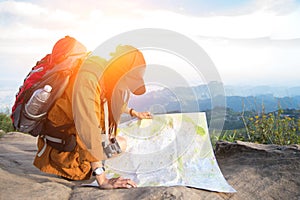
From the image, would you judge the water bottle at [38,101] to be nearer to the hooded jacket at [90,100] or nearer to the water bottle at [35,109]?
the water bottle at [35,109]

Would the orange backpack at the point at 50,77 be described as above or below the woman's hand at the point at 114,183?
above

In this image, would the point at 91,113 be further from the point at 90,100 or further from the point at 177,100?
the point at 177,100

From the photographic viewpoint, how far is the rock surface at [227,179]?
8.41 ft

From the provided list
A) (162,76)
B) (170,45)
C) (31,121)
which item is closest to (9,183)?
(31,121)

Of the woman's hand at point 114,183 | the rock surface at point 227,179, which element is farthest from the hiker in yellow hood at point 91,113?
the rock surface at point 227,179

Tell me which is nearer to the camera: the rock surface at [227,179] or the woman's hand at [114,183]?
the rock surface at [227,179]

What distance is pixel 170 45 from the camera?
273cm

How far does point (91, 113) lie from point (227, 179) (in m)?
1.39

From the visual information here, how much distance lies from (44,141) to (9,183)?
1.75ft

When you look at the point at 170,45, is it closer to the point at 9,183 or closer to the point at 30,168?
the point at 9,183

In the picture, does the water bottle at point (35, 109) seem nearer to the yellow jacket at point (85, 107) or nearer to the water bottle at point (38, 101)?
the water bottle at point (38, 101)

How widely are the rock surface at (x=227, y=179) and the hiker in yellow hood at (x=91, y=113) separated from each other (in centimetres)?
13

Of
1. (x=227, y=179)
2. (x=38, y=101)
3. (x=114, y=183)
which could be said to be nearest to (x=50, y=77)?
(x=38, y=101)

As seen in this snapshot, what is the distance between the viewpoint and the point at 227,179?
3115 mm
